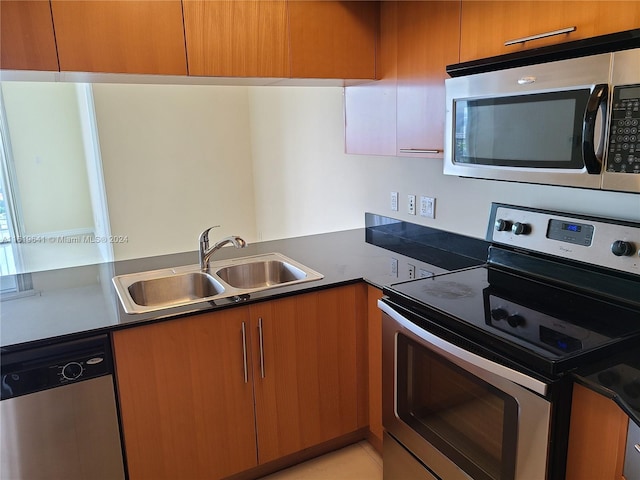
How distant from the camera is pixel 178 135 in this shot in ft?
14.1

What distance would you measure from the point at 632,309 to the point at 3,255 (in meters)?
4.24

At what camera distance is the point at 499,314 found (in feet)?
4.84

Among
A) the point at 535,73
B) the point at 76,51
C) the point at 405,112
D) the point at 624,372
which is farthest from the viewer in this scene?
the point at 405,112

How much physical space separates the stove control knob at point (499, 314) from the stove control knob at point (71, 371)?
1313mm

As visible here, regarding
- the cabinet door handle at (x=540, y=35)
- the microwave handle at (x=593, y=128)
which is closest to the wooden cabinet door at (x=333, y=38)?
the cabinet door handle at (x=540, y=35)

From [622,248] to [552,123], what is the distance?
1.46 feet

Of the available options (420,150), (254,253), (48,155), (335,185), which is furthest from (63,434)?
(48,155)

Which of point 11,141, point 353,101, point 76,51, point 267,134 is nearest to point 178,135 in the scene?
point 267,134

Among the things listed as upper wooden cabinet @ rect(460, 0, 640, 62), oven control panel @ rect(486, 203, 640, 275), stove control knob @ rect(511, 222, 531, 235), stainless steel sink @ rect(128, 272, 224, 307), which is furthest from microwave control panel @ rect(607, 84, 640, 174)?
stainless steel sink @ rect(128, 272, 224, 307)

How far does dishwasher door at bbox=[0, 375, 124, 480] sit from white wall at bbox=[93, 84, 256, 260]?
279 centimetres

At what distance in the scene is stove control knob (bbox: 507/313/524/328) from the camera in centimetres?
140

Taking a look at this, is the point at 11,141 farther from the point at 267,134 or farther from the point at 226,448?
the point at 226,448

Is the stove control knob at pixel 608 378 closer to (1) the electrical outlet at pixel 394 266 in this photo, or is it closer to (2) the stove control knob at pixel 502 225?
(2) the stove control knob at pixel 502 225

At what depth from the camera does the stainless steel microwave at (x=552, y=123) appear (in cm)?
119
